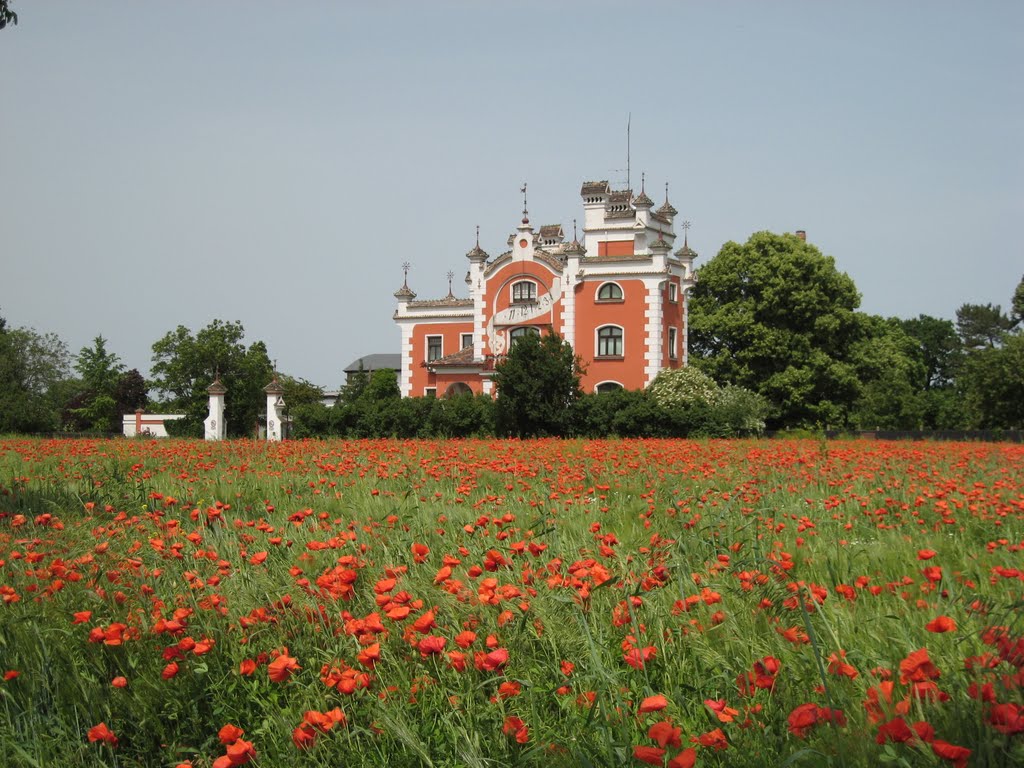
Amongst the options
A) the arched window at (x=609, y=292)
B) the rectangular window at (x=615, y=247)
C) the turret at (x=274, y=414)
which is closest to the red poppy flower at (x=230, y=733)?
the arched window at (x=609, y=292)

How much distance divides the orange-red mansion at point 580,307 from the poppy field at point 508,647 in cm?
3599

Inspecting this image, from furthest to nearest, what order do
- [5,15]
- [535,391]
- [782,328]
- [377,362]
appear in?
1. [377,362]
2. [782,328]
3. [535,391]
4. [5,15]

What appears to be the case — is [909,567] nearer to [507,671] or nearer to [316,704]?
[507,671]

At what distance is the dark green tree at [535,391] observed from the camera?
108ft

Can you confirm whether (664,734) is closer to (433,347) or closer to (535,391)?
(535,391)

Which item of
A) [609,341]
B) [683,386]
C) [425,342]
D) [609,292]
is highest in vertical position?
[609,292]

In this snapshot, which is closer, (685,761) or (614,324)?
(685,761)

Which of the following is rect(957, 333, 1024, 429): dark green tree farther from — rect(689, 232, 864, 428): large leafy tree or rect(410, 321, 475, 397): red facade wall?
rect(410, 321, 475, 397): red facade wall

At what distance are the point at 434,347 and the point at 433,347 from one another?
3.5 inches

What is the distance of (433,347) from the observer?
51594 mm

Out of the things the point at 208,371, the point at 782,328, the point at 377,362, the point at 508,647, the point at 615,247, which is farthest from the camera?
the point at 377,362

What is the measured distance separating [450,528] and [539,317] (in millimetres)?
39985

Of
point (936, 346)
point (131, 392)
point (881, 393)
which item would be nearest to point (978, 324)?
point (936, 346)

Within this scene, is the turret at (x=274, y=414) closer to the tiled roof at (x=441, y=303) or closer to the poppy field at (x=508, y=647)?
the tiled roof at (x=441, y=303)
